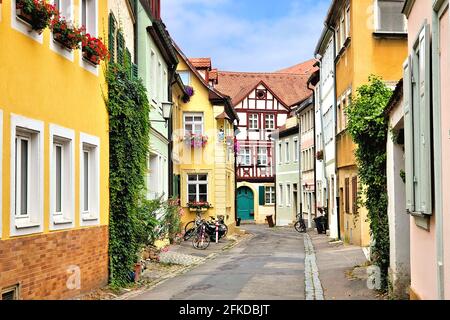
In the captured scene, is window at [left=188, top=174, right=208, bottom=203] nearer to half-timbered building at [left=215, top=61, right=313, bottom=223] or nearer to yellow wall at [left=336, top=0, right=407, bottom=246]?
yellow wall at [left=336, top=0, right=407, bottom=246]

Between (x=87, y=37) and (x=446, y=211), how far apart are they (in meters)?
7.04

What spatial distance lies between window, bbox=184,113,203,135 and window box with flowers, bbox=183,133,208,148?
29 centimetres

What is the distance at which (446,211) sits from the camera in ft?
22.9

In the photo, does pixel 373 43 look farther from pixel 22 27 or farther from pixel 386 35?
pixel 22 27

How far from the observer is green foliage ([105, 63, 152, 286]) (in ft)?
45.8

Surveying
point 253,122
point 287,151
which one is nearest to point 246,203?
point 253,122

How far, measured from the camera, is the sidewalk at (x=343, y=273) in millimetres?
12688

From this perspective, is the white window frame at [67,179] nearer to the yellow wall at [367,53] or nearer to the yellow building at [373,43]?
the yellow building at [373,43]

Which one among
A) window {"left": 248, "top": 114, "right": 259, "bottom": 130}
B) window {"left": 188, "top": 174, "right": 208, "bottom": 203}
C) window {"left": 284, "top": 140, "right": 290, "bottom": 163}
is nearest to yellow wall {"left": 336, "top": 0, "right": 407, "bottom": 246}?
window {"left": 188, "top": 174, "right": 208, "bottom": 203}

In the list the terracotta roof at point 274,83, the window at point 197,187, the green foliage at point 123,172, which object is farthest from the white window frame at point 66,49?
the terracotta roof at point 274,83

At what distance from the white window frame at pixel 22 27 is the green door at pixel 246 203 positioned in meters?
50.7

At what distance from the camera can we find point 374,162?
13.1 meters

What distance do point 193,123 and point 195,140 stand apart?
2.83 feet
